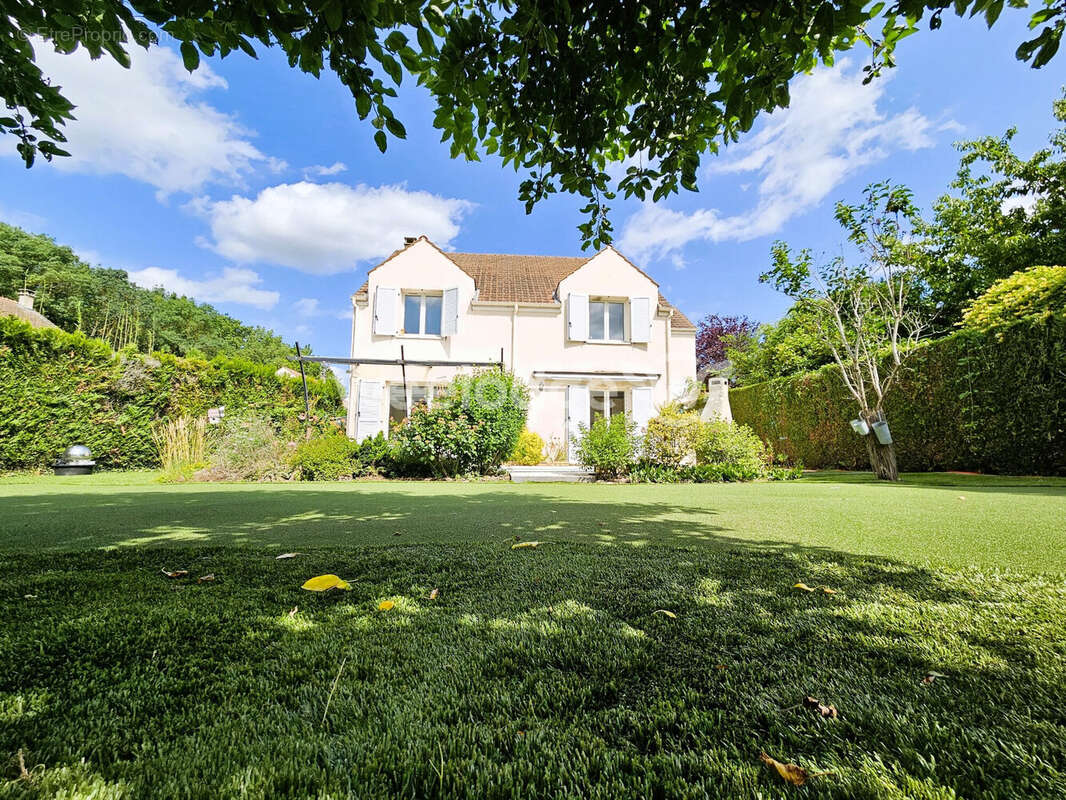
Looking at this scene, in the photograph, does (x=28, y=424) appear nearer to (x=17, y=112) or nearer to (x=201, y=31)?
(x=17, y=112)

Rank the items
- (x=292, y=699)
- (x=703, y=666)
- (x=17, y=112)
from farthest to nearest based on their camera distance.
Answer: (x=17, y=112) → (x=703, y=666) → (x=292, y=699)

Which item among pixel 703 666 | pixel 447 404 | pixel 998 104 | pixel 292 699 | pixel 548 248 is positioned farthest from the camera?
pixel 548 248

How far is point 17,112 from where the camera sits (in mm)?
2924

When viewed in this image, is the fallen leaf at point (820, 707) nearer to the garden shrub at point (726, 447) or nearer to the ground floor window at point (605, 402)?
the garden shrub at point (726, 447)

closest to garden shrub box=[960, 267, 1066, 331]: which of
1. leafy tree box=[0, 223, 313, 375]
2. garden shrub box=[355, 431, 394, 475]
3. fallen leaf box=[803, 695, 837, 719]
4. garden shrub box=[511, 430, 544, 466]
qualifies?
garden shrub box=[511, 430, 544, 466]

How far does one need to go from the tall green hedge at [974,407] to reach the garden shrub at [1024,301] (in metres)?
0.13

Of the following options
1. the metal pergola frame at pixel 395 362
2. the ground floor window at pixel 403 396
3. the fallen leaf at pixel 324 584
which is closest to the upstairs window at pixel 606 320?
the metal pergola frame at pixel 395 362

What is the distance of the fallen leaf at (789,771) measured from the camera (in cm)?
83

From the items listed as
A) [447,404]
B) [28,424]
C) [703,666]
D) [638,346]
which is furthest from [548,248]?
[703,666]

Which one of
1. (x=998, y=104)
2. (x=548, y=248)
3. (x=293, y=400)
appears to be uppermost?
(x=998, y=104)

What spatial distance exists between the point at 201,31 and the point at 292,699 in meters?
2.92

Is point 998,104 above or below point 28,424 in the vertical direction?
above

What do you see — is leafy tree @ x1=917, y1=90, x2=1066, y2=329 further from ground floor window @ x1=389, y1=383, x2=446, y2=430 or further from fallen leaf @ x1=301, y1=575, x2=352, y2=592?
fallen leaf @ x1=301, y1=575, x2=352, y2=592

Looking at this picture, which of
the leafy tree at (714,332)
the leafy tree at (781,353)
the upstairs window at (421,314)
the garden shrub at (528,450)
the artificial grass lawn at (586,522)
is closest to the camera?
the artificial grass lawn at (586,522)
